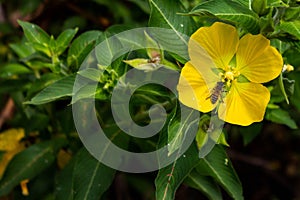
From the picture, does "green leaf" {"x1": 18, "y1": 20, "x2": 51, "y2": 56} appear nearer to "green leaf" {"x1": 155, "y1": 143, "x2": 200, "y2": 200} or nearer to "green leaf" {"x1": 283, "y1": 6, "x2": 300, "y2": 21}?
"green leaf" {"x1": 155, "y1": 143, "x2": 200, "y2": 200}

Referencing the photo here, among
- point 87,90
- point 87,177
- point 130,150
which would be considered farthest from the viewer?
point 130,150

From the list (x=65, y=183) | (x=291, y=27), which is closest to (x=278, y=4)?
(x=291, y=27)

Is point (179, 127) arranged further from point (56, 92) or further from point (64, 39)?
point (64, 39)

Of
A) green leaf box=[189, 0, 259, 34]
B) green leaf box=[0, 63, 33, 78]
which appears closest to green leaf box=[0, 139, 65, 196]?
green leaf box=[0, 63, 33, 78]

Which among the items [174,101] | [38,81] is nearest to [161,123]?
[174,101]

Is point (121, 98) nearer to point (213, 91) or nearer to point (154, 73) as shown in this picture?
point (154, 73)

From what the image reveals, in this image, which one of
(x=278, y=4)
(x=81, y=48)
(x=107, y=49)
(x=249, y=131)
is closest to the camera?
(x=278, y=4)

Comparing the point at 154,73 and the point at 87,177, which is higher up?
the point at 154,73
